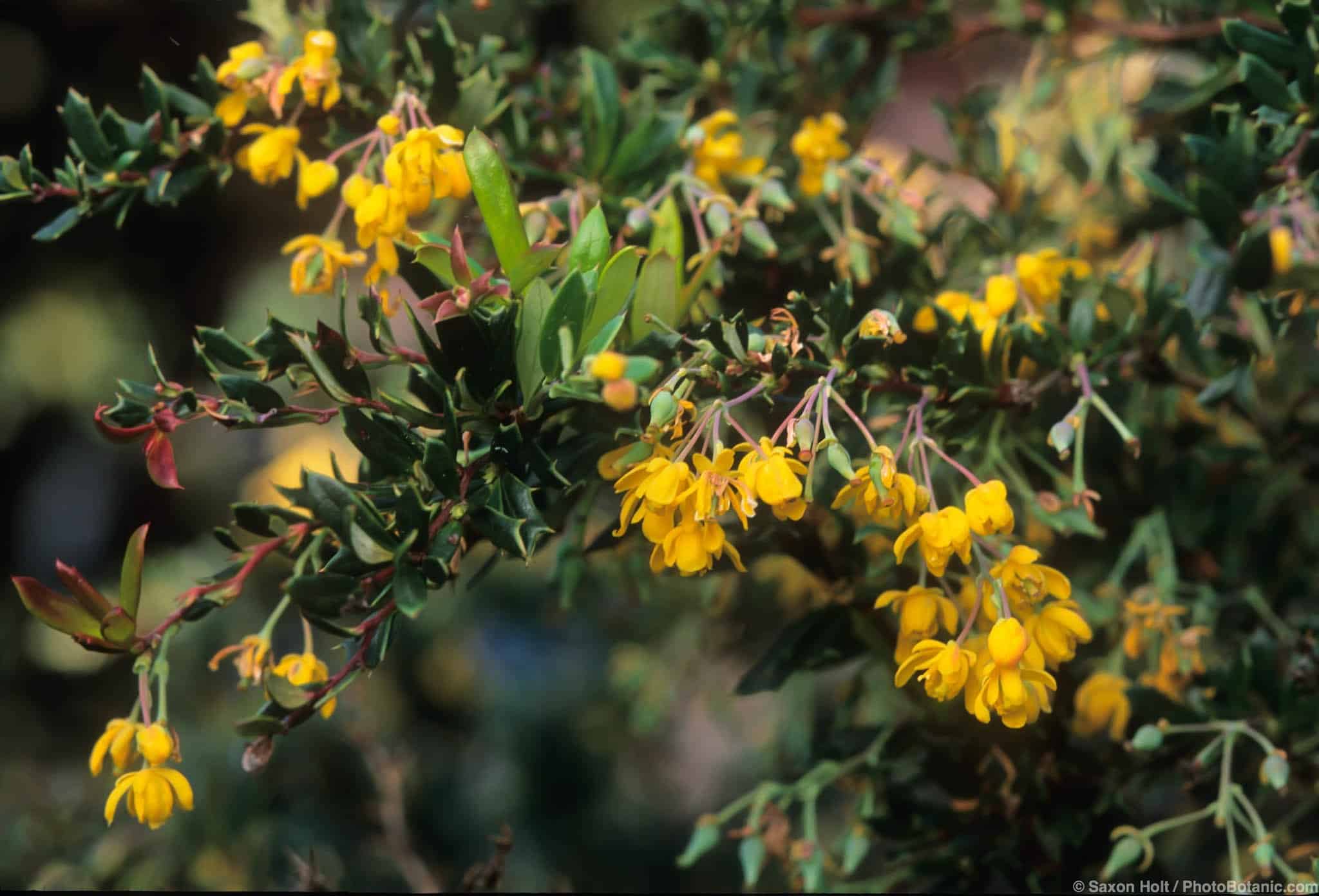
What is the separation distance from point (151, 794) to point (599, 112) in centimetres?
48

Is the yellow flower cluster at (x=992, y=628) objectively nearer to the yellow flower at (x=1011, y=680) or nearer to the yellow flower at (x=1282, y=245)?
the yellow flower at (x=1011, y=680)

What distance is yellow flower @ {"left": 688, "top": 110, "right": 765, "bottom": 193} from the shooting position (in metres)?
0.70

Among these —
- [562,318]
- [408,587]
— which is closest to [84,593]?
[408,587]

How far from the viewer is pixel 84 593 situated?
487 mm

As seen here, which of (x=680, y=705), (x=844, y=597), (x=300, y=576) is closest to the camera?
(x=300, y=576)

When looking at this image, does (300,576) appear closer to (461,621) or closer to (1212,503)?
(1212,503)

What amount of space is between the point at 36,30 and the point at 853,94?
1.13 metres

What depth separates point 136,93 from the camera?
46.5 inches

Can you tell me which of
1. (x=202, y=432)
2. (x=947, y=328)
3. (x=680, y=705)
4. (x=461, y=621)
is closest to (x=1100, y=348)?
(x=947, y=328)

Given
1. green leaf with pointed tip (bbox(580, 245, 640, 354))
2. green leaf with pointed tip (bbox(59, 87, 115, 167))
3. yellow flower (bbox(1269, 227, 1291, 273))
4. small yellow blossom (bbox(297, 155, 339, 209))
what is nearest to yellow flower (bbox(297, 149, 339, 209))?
small yellow blossom (bbox(297, 155, 339, 209))

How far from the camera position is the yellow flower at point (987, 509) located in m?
A: 0.48

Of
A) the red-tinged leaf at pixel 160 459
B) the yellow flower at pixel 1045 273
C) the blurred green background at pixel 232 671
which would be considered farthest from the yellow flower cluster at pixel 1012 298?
the red-tinged leaf at pixel 160 459

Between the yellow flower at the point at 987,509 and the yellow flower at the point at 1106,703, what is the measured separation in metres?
0.29

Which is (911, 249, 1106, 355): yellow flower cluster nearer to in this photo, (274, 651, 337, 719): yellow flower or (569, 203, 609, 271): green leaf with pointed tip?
(569, 203, 609, 271): green leaf with pointed tip
